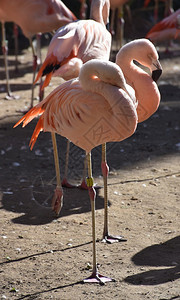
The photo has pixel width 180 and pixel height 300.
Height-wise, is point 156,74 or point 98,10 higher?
point 98,10

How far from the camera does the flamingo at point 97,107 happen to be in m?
2.89

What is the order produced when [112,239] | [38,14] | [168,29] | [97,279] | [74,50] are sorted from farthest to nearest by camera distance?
[168,29] → [38,14] → [74,50] → [112,239] → [97,279]

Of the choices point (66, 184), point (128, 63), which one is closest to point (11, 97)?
point (66, 184)

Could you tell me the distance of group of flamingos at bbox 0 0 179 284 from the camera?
9.58 feet

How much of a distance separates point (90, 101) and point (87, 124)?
13 centimetres

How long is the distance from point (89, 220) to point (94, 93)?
3.99 ft

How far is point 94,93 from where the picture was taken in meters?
3.01

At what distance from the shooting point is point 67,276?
311 centimetres

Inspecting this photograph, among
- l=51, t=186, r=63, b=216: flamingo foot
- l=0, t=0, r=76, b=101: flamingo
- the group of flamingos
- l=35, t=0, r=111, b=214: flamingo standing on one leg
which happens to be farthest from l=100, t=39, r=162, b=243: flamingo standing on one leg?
l=0, t=0, r=76, b=101: flamingo

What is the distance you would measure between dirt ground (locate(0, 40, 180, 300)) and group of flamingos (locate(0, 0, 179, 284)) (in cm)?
16

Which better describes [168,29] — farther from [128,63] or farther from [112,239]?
[112,239]

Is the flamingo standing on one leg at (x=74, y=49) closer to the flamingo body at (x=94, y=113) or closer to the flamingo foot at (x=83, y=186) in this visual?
the flamingo foot at (x=83, y=186)

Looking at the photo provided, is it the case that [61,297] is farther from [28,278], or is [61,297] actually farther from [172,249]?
[172,249]

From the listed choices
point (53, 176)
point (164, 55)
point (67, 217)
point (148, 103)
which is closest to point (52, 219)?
point (67, 217)
